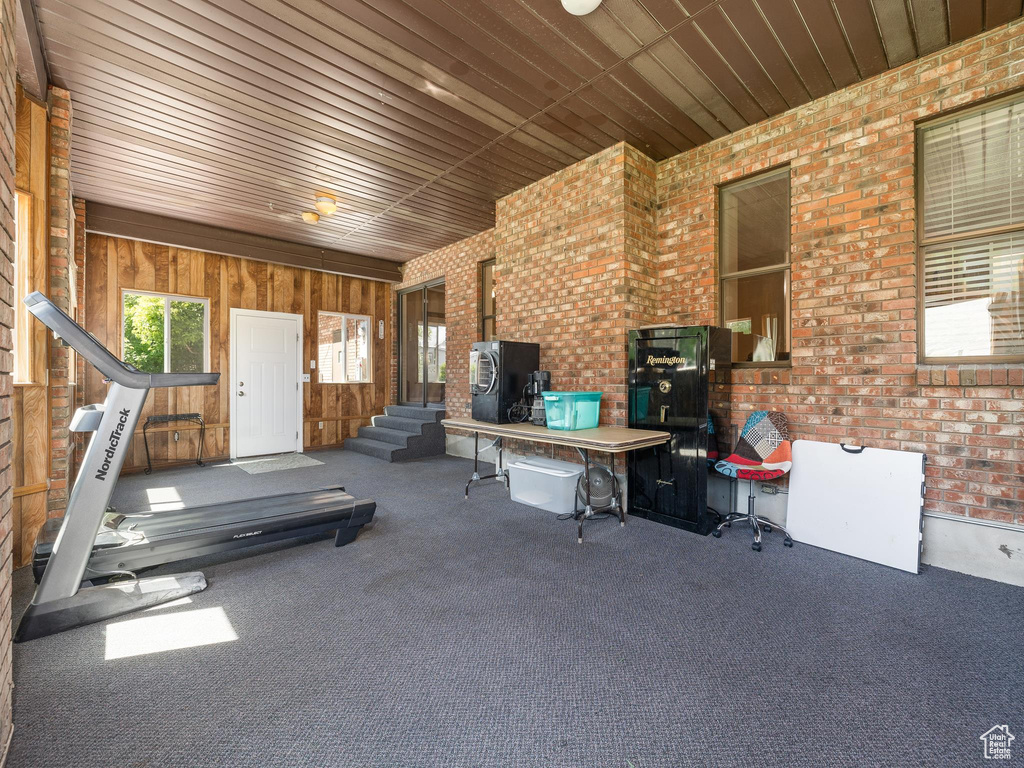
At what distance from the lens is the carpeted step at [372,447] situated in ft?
20.9

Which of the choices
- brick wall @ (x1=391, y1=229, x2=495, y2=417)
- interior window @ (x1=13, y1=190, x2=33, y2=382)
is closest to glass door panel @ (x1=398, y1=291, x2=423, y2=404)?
brick wall @ (x1=391, y1=229, x2=495, y2=417)

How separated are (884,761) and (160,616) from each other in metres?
3.07

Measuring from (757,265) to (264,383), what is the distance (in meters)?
6.69

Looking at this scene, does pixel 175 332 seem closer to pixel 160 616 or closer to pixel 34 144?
pixel 34 144

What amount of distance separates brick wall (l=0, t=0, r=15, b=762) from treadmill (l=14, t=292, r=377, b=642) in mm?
373

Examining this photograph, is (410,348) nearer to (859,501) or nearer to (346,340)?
(346,340)

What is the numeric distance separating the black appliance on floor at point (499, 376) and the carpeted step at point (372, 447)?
242cm

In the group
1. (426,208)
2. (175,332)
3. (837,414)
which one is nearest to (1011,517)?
(837,414)

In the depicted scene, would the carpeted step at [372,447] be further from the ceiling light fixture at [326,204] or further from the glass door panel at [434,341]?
the ceiling light fixture at [326,204]

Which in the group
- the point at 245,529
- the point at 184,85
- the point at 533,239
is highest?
the point at 184,85

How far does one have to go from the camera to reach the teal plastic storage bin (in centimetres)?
366

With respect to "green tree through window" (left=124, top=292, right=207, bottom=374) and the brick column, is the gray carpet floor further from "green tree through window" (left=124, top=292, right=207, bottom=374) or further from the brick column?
"green tree through window" (left=124, top=292, right=207, bottom=374)

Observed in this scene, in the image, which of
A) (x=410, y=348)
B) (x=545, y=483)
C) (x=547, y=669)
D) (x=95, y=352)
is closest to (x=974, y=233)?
(x=545, y=483)

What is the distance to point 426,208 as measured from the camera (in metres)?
5.48
